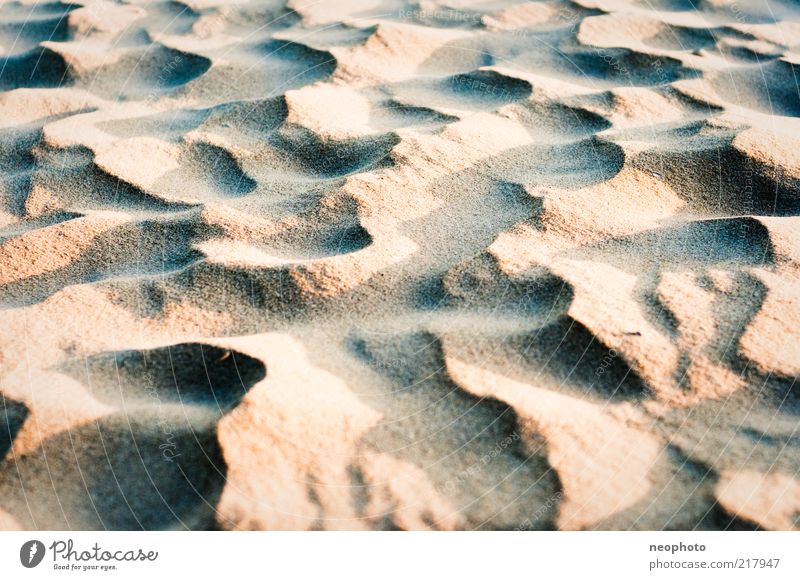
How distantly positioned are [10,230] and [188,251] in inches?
13.6

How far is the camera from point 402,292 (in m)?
1.07

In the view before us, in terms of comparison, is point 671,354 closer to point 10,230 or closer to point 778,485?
point 778,485

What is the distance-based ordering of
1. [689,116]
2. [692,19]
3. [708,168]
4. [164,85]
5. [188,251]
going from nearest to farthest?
[188,251] → [708,168] → [689,116] → [164,85] → [692,19]

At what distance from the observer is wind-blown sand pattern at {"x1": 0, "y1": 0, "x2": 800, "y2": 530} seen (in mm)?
856

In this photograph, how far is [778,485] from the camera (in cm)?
85

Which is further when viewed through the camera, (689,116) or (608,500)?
(689,116)

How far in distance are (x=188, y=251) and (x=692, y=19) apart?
1.62 m

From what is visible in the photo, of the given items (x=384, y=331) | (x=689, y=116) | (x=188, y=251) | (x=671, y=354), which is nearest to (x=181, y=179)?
(x=188, y=251)

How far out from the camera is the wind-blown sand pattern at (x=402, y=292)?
0.86 metres

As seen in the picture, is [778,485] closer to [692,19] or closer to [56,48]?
[692,19]

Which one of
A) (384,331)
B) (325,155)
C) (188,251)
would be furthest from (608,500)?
(325,155)
